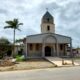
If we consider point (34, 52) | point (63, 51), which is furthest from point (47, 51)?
point (63, 51)

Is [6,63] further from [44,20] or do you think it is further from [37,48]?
[44,20]

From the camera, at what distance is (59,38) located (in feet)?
133

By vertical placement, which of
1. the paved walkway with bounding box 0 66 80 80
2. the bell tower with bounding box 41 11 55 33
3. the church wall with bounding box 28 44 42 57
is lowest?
the paved walkway with bounding box 0 66 80 80

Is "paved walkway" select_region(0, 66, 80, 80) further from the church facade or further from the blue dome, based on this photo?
the blue dome

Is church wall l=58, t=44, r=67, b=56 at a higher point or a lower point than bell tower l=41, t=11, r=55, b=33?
lower

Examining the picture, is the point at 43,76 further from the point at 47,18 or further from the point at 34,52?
the point at 47,18

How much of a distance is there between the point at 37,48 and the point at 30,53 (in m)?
1.84

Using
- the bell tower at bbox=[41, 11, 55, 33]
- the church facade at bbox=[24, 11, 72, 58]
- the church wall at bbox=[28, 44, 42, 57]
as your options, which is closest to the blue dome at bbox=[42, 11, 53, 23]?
the bell tower at bbox=[41, 11, 55, 33]

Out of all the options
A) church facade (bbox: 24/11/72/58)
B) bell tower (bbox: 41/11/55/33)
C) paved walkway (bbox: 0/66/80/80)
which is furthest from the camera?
bell tower (bbox: 41/11/55/33)

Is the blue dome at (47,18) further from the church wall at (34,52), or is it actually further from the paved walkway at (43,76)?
the paved walkway at (43,76)

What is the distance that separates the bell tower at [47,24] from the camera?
44.8m

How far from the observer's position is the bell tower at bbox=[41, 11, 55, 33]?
147 feet

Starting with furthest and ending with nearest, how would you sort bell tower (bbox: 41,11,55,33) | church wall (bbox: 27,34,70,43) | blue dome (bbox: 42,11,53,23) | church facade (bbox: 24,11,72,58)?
blue dome (bbox: 42,11,53,23), bell tower (bbox: 41,11,55,33), church facade (bbox: 24,11,72,58), church wall (bbox: 27,34,70,43)

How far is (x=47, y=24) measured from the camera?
4497 cm
